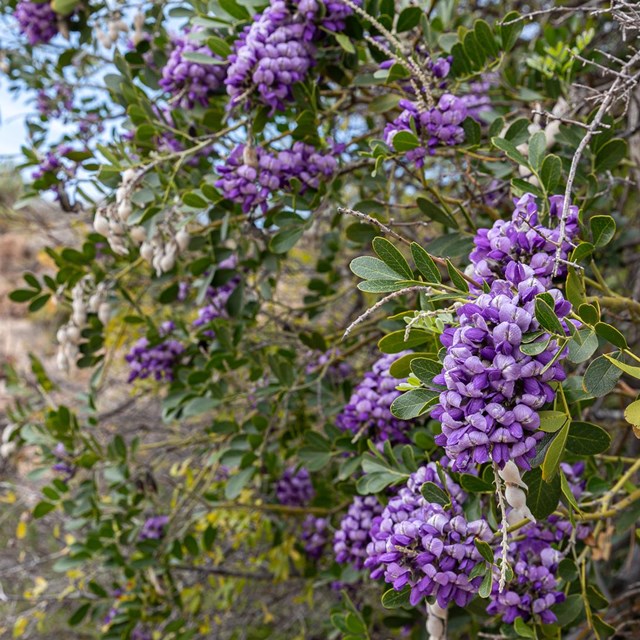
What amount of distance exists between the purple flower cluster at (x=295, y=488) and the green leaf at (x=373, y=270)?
4.57 ft

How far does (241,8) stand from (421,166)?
624 mm

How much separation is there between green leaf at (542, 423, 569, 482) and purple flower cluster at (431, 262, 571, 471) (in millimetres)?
32

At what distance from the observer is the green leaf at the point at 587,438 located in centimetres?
96

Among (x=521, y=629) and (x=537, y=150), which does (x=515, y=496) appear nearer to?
(x=521, y=629)

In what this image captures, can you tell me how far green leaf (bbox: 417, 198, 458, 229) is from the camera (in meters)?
1.39

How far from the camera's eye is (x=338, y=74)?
1.74m

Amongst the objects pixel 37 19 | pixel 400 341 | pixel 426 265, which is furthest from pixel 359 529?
pixel 37 19

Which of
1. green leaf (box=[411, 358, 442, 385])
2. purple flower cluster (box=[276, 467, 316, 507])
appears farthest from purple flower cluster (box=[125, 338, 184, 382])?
green leaf (box=[411, 358, 442, 385])

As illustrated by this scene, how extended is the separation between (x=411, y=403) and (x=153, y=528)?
1508 mm

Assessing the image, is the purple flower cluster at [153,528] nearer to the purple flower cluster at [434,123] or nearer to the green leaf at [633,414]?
the purple flower cluster at [434,123]

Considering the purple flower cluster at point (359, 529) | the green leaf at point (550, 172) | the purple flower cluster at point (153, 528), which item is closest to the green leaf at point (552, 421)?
the green leaf at point (550, 172)

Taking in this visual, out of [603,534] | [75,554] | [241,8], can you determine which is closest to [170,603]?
[75,554]

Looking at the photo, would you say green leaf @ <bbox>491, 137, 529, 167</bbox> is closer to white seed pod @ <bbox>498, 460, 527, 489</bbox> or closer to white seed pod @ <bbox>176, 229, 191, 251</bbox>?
white seed pod @ <bbox>498, 460, 527, 489</bbox>

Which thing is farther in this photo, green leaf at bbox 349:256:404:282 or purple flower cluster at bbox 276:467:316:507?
purple flower cluster at bbox 276:467:316:507
